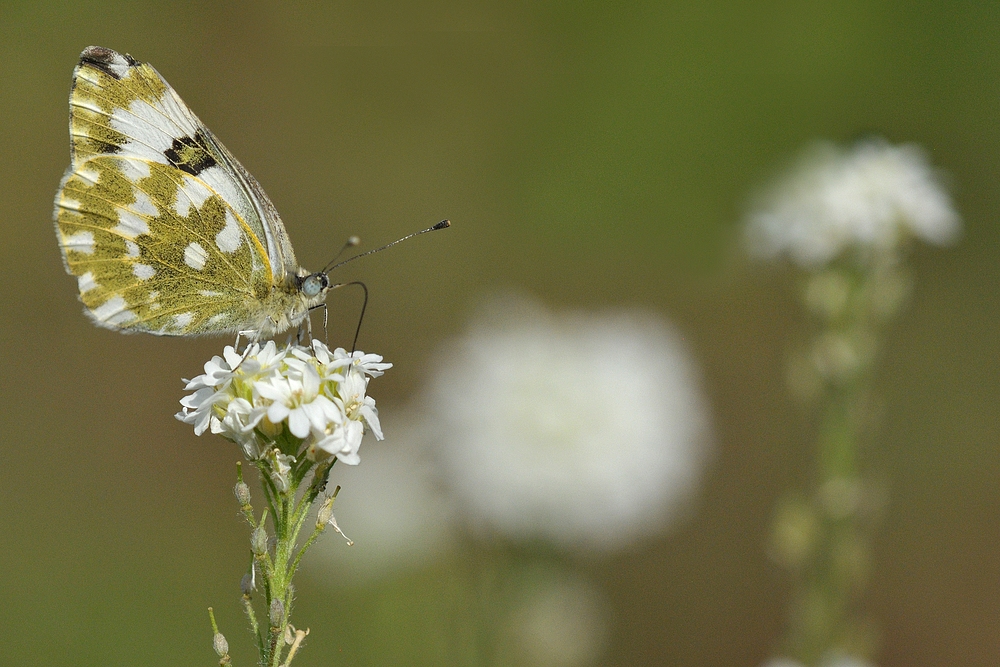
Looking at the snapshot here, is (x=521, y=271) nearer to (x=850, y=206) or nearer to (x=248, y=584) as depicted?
(x=850, y=206)

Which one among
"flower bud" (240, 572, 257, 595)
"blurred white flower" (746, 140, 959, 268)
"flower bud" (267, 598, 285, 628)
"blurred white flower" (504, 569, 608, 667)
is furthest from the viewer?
"blurred white flower" (746, 140, 959, 268)

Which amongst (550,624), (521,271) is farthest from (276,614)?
(521,271)

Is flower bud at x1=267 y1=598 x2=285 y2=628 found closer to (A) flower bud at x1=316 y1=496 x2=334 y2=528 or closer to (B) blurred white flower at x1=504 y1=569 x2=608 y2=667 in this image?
(A) flower bud at x1=316 y1=496 x2=334 y2=528

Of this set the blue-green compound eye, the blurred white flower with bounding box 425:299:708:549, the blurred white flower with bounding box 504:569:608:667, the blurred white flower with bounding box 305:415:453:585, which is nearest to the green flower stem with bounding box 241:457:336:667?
the blue-green compound eye

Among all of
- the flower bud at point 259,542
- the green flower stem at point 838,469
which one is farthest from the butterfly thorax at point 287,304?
the green flower stem at point 838,469

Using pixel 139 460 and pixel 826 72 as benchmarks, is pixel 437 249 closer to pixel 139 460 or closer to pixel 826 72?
pixel 139 460

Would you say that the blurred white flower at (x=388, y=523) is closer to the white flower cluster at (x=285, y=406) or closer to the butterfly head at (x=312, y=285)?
the butterfly head at (x=312, y=285)
